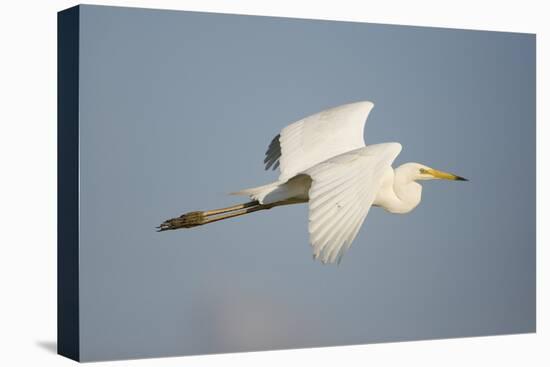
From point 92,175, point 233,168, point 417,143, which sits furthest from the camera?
point 417,143

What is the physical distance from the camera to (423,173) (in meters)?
6.87

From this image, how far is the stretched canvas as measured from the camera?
6.34m

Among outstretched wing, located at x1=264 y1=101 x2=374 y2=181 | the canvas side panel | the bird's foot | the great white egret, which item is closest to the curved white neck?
the great white egret

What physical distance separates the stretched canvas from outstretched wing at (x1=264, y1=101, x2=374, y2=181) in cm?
1

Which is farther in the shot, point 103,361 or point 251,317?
point 251,317

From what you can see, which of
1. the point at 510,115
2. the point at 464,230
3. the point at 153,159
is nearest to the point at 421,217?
the point at 464,230

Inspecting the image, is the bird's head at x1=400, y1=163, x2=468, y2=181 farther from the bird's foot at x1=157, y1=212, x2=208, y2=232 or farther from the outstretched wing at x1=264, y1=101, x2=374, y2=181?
the bird's foot at x1=157, y1=212, x2=208, y2=232

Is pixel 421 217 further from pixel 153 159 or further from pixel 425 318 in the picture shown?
pixel 153 159

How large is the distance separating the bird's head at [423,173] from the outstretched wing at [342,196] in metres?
1.18

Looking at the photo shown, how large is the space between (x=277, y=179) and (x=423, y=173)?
0.81 meters

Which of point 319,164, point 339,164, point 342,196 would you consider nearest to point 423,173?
point 319,164

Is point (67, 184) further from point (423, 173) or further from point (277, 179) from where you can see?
point (423, 173)

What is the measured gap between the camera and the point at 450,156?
24.2ft

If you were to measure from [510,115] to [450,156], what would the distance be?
0.53 m
